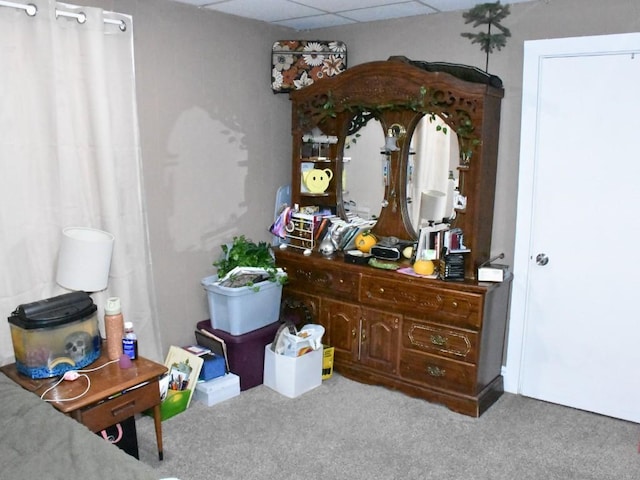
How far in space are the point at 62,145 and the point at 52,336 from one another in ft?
3.08

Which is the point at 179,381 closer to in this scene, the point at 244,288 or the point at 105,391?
the point at 244,288

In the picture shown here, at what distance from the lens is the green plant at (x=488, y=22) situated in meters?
3.17

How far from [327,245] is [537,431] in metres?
1.63

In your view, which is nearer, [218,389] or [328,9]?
[218,389]

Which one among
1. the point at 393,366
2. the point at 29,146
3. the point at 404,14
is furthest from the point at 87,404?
the point at 404,14

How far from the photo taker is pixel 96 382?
7.73ft

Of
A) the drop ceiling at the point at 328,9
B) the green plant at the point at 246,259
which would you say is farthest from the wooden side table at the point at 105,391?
the drop ceiling at the point at 328,9

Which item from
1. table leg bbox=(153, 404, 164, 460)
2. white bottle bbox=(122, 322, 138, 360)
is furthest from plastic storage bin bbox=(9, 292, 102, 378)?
table leg bbox=(153, 404, 164, 460)

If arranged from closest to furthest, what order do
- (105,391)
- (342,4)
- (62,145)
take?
1. (105,391)
2. (62,145)
3. (342,4)

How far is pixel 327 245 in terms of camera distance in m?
3.66

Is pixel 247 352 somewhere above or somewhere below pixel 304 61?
below

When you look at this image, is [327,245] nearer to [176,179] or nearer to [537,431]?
[176,179]

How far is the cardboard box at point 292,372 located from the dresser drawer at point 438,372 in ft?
1.72

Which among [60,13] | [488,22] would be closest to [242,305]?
[60,13]
